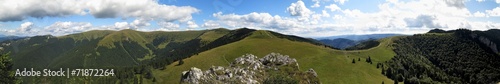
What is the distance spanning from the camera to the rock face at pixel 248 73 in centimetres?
11100

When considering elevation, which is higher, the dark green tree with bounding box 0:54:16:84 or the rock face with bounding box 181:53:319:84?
the dark green tree with bounding box 0:54:16:84

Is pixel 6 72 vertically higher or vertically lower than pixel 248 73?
higher

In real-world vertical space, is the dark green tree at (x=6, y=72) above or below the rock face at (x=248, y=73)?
above

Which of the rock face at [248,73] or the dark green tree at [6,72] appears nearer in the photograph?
the dark green tree at [6,72]

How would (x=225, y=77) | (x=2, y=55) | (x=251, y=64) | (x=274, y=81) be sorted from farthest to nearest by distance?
(x=251, y=64) < (x=225, y=77) < (x=274, y=81) < (x=2, y=55)

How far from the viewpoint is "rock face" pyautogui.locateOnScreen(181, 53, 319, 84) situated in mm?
111000

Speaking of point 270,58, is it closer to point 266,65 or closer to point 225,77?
point 266,65

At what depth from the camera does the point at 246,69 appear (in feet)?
397

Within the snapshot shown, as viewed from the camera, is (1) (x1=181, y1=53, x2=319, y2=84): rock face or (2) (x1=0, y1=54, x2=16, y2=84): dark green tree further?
(1) (x1=181, y1=53, x2=319, y2=84): rock face

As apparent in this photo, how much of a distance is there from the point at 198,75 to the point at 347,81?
100164 millimetres

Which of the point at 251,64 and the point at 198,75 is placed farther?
the point at 251,64

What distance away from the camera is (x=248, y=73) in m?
118

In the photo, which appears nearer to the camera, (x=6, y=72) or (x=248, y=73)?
(x=6, y=72)

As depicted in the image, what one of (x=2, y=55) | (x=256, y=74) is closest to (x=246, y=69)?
(x=256, y=74)
